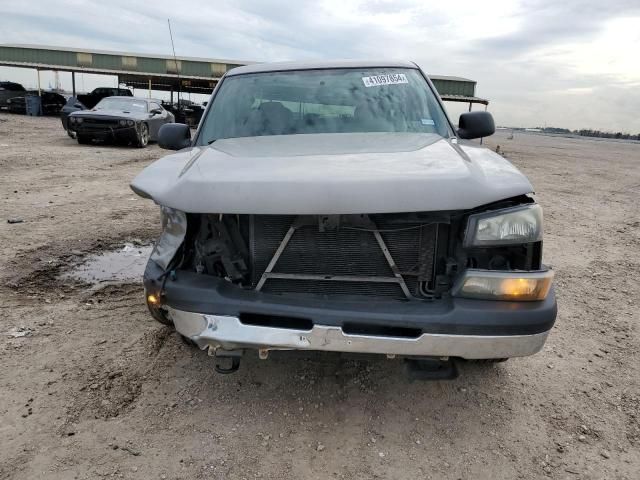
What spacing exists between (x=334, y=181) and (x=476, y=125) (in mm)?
1998

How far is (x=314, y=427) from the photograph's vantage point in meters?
2.29

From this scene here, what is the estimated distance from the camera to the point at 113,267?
170 inches

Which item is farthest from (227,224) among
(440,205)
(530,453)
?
(530,453)

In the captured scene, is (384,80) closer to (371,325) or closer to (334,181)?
(334,181)

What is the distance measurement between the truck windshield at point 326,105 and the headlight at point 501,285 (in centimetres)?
134

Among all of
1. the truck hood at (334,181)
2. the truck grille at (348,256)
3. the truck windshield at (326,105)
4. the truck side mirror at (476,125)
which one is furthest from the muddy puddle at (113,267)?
the truck side mirror at (476,125)

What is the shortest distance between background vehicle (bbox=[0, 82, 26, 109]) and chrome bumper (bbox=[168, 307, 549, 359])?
29.9m

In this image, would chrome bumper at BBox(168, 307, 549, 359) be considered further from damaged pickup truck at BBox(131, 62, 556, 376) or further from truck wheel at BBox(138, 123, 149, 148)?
truck wheel at BBox(138, 123, 149, 148)

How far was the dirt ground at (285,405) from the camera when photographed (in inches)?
80.4

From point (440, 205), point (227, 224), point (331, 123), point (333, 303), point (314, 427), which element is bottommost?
point (314, 427)

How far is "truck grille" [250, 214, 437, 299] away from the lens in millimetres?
2197

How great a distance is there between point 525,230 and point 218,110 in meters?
2.35

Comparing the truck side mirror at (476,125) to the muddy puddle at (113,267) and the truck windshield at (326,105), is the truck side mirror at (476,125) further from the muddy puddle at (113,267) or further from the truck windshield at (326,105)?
the muddy puddle at (113,267)

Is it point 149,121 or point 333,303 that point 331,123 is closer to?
point 333,303
